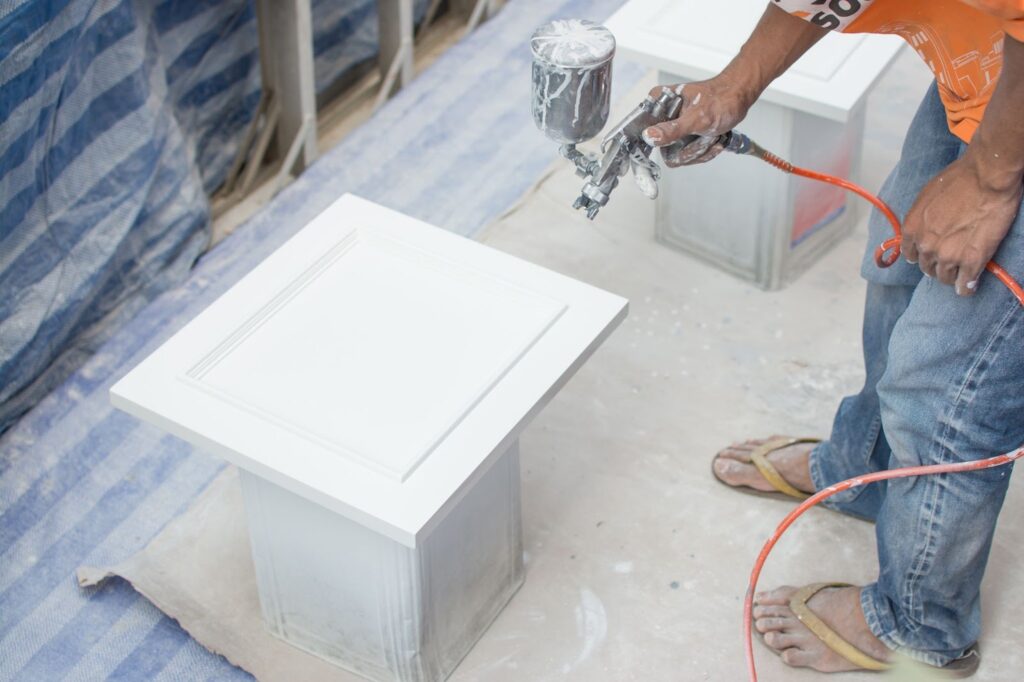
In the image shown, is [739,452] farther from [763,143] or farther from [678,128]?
[678,128]

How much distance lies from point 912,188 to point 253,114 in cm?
170

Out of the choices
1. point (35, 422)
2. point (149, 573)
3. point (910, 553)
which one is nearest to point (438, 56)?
point (35, 422)

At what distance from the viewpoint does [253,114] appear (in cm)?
301

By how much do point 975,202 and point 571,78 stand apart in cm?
51

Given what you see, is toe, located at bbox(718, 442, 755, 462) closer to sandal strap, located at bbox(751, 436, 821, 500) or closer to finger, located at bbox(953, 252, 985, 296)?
sandal strap, located at bbox(751, 436, 821, 500)

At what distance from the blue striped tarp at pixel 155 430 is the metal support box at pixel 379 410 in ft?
0.99

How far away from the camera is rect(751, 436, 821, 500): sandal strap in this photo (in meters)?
2.21

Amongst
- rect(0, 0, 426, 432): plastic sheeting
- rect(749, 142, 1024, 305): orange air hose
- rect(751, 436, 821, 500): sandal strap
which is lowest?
rect(751, 436, 821, 500): sandal strap

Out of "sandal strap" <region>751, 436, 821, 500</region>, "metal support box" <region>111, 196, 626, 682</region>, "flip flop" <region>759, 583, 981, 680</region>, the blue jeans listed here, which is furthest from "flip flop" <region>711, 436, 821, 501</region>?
"metal support box" <region>111, 196, 626, 682</region>

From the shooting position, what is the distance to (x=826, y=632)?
198 cm

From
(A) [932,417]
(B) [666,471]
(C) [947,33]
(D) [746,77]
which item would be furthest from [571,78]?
(B) [666,471]

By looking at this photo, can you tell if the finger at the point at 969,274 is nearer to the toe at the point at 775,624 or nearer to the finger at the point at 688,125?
the finger at the point at 688,125

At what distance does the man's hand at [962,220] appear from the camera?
4.84 ft

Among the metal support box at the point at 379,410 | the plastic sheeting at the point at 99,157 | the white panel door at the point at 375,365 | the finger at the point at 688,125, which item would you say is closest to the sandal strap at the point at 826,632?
the metal support box at the point at 379,410
